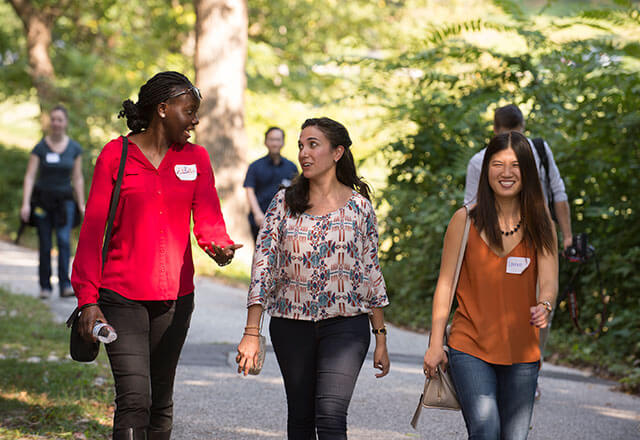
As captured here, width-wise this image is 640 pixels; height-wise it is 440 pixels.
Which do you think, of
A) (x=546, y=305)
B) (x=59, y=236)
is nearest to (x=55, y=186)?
(x=59, y=236)

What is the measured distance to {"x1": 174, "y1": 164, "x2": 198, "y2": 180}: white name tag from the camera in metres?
3.99

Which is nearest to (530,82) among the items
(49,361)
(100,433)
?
(49,361)

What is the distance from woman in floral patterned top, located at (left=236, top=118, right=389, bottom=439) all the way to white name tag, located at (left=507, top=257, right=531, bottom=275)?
0.64 m

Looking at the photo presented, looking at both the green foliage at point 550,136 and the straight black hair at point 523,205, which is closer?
the straight black hair at point 523,205

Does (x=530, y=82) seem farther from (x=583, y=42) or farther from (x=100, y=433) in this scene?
(x=100, y=433)

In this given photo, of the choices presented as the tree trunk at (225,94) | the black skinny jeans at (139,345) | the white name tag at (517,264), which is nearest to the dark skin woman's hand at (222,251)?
the black skinny jeans at (139,345)

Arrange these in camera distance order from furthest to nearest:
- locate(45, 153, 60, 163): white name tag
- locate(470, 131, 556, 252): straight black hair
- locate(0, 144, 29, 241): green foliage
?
locate(0, 144, 29, 241): green foliage < locate(45, 153, 60, 163): white name tag < locate(470, 131, 556, 252): straight black hair

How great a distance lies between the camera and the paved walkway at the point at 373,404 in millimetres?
5770

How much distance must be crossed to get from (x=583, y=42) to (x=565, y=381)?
155 inches

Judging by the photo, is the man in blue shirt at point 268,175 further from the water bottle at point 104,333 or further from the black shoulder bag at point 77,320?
the water bottle at point 104,333

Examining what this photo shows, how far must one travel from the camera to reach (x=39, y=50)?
80.1ft

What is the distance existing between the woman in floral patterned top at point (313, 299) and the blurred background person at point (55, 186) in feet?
21.9

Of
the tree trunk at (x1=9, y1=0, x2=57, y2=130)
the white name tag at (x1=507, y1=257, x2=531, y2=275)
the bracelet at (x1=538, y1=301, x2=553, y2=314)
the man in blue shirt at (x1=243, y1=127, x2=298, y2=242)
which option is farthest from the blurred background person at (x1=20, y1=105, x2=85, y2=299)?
the tree trunk at (x1=9, y1=0, x2=57, y2=130)

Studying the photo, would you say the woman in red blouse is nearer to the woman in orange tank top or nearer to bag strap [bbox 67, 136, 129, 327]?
bag strap [bbox 67, 136, 129, 327]
